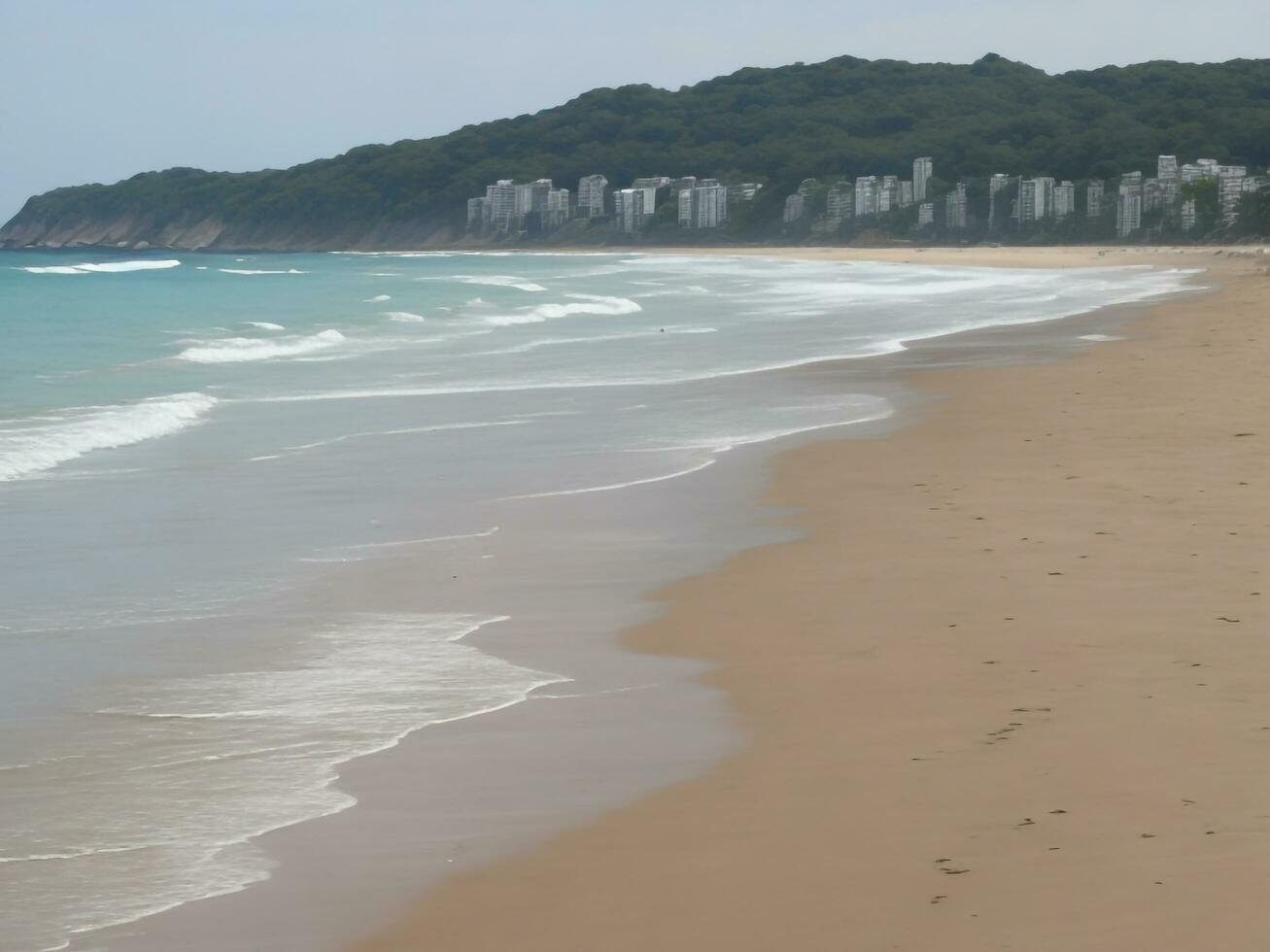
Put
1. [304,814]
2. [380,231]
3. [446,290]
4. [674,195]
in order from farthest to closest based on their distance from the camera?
1. [380,231]
2. [674,195]
3. [446,290]
4. [304,814]

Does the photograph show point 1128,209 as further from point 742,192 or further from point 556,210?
point 556,210

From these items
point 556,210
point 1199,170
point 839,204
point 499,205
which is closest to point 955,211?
point 839,204

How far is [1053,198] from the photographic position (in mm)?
139750

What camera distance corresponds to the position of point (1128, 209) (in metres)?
130

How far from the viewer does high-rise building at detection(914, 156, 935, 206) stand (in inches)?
6029

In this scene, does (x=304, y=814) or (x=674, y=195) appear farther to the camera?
(x=674, y=195)

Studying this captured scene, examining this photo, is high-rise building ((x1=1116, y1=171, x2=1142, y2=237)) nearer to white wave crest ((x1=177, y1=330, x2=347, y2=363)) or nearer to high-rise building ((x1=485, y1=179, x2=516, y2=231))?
high-rise building ((x1=485, y1=179, x2=516, y2=231))

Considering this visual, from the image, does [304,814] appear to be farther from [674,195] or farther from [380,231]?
[380,231]

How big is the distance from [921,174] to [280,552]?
155m

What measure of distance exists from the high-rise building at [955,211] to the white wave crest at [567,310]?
111245 millimetres

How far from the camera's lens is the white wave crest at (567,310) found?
104 feet

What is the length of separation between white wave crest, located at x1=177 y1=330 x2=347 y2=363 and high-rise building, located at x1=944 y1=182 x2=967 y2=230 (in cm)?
12536

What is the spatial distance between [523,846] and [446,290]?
43692 mm

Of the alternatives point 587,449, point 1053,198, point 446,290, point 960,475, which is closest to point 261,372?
point 587,449
